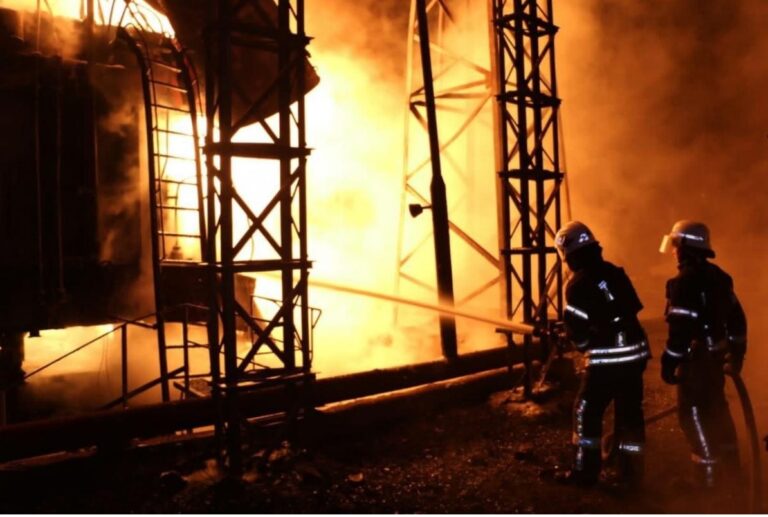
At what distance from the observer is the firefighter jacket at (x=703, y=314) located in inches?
196

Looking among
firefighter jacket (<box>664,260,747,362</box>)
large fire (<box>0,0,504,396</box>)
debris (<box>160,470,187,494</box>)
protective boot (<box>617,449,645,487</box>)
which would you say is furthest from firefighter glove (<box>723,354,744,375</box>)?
large fire (<box>0,0,504,396</box>)

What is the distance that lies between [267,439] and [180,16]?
5851mm

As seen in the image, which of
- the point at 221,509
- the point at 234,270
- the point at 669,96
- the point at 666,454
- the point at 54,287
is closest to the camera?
the point at 221,509

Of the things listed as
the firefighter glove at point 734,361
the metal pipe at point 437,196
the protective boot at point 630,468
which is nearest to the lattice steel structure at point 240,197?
the metal pipe at point 437,196

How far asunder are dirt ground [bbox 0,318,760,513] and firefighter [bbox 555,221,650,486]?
21.1 inches

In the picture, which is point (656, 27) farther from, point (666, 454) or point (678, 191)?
point (666, 454)

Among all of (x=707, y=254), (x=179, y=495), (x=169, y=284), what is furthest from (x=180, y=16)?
(x=707, y=254)

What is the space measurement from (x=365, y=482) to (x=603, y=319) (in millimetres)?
2661

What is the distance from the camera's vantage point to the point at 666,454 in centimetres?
641

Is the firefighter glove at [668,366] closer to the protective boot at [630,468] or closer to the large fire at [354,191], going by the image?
the protective boot at [630,468]

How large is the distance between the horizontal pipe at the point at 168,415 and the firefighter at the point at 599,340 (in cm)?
271

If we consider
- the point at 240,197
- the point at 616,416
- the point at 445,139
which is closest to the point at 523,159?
the point at 616,416

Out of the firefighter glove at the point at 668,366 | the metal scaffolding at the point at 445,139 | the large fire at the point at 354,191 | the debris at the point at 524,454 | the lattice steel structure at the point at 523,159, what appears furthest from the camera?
the large fire at the point at 354,191

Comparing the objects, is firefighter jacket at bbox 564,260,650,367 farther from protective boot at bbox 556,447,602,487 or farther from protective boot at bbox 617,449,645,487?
protective boot at bbox 617,449,645,487
